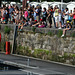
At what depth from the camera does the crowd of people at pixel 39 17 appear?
25.1 meters

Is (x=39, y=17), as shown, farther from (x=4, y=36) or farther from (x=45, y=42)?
(x=4, y=36)

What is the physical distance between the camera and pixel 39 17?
28.4 meters

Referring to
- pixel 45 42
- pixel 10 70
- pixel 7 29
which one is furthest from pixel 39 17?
pixel 10 70

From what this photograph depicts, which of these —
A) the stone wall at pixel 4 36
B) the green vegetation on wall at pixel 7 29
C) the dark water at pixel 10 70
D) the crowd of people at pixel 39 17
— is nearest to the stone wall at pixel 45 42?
the crowd of people at pixel 39 17

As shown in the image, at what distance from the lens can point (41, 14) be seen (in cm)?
2827

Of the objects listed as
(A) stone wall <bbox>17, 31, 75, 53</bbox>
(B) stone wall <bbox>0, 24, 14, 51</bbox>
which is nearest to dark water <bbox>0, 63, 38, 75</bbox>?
(A) stone wall <bbox>17, 31, 75, 53</bbox>

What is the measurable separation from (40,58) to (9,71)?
6.22 metres

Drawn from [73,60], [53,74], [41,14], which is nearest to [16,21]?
[41,14]

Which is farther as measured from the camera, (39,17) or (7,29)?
(7,29)

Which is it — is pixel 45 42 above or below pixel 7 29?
below

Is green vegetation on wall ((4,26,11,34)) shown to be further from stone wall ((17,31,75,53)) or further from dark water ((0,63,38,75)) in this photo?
dark water ((0,63,38,75))

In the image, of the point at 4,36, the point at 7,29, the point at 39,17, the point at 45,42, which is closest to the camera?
the point at 45,42

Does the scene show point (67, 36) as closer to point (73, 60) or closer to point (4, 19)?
point (73, 60)

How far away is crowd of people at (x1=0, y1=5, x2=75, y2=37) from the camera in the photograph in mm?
25119
